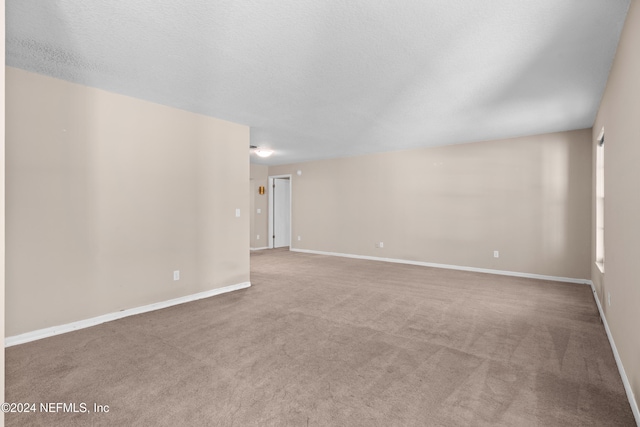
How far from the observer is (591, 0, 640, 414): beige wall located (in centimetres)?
188

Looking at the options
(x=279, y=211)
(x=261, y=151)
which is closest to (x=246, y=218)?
(x=261, y=151)

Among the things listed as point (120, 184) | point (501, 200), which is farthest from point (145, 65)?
point (501, 200)

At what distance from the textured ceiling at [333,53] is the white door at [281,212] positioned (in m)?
5.12

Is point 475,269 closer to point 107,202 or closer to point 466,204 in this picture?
point 466,204

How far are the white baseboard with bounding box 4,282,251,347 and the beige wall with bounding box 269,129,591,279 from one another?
3943 millimetres

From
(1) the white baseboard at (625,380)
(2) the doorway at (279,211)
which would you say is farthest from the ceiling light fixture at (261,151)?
(1) the white baseboard at (625,380)

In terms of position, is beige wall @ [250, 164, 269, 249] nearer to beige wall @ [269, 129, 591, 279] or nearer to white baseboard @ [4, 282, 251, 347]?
beige wall @ [269, 129, 591, 279]

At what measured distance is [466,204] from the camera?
20.3 feet

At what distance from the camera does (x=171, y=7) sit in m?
2.04

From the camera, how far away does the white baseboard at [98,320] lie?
287 cm

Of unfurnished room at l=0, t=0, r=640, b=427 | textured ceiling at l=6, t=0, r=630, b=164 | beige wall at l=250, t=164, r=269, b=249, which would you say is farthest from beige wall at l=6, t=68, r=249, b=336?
beige wall at l=250, t=164, r=269, b=249

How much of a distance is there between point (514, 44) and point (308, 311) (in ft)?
10.3

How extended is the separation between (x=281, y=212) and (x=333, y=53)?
721 cm

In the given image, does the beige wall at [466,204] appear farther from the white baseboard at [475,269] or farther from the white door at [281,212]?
the white door at [281,212]
